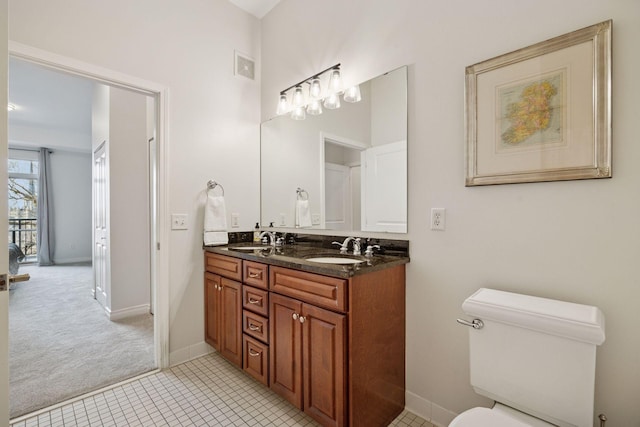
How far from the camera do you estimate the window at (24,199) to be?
20.7 feet

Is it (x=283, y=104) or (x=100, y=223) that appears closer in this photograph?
(x=283, y=104)

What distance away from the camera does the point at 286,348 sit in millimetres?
1669

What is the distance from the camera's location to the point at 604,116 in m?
1.15

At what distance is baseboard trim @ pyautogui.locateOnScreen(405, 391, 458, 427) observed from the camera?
5.21ft

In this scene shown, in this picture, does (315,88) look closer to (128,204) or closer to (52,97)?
(128,204)

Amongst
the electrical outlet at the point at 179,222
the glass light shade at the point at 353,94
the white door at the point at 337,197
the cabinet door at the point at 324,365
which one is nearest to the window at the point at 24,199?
the electrical outlet at the point at 179,222

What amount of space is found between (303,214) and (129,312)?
2352mm

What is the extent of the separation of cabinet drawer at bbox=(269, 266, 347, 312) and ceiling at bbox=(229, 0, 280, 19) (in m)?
2.29

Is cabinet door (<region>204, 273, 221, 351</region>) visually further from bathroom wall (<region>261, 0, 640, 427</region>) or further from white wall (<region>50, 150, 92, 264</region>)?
white wall (<region>50, 150, 92, 264</region>)

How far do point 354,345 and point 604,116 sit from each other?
136 centimetres

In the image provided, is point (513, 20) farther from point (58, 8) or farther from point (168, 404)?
point (168, 404)

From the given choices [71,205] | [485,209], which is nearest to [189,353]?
[485,209]

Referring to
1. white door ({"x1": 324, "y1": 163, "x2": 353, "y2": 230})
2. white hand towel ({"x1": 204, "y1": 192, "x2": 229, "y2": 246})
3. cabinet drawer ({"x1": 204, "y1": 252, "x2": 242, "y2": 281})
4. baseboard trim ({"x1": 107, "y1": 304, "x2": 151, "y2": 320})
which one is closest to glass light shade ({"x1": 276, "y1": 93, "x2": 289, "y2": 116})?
white door ({"x1": 324, "y1": 163, "x2": 353, "y2": 230})

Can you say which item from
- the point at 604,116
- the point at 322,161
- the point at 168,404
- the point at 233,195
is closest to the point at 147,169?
the point at 233,195
